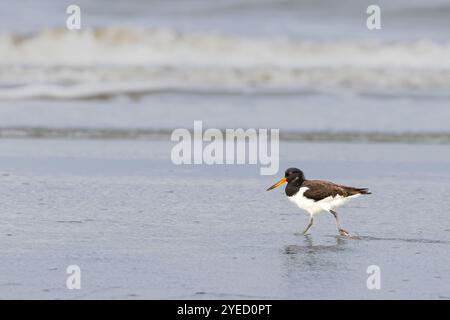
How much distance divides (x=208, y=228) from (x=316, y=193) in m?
0.83

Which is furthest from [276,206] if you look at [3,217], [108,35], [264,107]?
[108,35]

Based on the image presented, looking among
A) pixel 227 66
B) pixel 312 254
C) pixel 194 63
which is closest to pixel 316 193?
pixel 312 254

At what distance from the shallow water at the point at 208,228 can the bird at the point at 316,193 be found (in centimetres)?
20

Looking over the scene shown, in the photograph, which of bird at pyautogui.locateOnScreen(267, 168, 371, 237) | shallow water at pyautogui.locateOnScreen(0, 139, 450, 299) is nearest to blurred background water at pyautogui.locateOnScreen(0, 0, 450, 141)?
shallow water at pyautogui.locateOnScreen(0, 139, 450, 299)

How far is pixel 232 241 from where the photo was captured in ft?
22.0

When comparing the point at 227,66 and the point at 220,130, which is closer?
the point at 220,130

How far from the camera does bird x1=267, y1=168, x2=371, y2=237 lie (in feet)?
23.1

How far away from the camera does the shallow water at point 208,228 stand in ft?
17.9

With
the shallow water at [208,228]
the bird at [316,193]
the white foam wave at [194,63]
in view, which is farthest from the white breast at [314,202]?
the white foam wave at [194,63]

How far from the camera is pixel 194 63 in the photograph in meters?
20.3

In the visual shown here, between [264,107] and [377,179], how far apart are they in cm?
546

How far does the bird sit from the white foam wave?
9055mm

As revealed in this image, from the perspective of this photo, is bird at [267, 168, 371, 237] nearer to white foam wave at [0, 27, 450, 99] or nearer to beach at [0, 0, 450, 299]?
beach at [0, 0, 450, 299]

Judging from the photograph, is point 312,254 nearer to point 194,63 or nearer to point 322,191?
point 322,191
